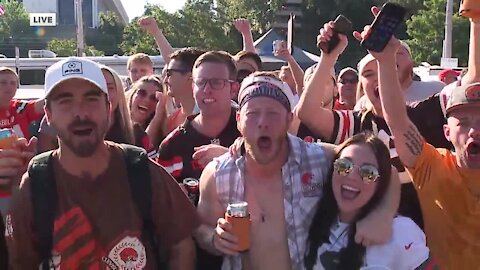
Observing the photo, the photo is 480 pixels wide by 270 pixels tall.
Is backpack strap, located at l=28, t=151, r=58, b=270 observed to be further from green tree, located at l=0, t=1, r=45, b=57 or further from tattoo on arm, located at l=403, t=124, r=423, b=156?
green tree, located at l=0, t=1, r=45, b=57

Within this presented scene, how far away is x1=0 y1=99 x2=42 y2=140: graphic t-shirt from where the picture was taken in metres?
6.26

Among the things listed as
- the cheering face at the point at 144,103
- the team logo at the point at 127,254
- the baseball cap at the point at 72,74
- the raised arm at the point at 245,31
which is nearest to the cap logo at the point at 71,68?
the baseball cap at the point at 72,74

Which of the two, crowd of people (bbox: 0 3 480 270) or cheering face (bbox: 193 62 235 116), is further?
cheering face (bbox: 193 62 235 116)

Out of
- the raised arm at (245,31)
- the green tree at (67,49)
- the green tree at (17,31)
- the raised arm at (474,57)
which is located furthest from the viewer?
the green tree at (17,31)

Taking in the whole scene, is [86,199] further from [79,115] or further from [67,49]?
[67,49]

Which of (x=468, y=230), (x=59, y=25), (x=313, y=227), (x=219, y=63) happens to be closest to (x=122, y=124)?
(x=219, y=63)

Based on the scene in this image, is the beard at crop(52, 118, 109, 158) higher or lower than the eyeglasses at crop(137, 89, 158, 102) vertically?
higher

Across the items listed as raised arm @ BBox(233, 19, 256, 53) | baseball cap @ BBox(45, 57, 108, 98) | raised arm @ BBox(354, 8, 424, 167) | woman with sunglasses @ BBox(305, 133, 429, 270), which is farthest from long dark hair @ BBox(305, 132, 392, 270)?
raised arm @ BBox(233, 19, 256, 53)

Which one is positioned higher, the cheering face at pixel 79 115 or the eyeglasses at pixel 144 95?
the cheering face at pixel 79 115

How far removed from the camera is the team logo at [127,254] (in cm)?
305

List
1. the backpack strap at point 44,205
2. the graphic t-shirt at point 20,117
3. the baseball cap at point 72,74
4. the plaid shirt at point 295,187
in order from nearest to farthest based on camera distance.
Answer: the backpack strap at point 44,205 → the baseball cap at point 72,74 → the plaid shirt at point 295,187 → the graphic t-shirt at point 20,117

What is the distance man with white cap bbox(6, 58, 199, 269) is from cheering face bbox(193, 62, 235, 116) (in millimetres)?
1322

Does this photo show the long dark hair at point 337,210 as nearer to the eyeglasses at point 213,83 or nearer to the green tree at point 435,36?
the eyeglasses at point 213,83

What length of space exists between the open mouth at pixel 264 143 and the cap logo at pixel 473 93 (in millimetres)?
1094
